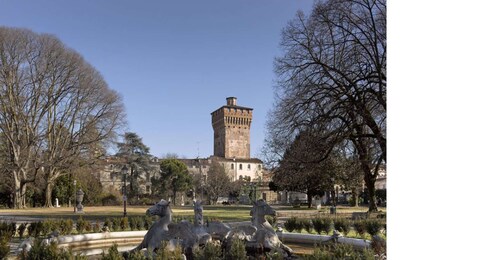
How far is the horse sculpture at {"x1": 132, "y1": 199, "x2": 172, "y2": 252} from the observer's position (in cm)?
586

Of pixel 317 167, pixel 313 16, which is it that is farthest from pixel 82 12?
pixel 317 167

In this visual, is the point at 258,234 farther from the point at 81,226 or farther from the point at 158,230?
the point at 81,226

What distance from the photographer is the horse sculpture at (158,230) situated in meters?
5.86

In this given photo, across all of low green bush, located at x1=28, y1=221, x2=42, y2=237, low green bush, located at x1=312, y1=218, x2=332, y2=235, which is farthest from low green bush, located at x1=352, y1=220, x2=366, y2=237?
low green bush, located at x1=28, y1=221, x2=42, y2=237

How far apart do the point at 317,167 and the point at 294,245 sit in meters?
6.79

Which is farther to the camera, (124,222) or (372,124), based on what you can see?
(372,124)

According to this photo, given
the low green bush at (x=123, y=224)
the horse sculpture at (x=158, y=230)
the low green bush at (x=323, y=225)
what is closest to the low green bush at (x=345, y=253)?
the horse sculpture at (x=158, y=230)

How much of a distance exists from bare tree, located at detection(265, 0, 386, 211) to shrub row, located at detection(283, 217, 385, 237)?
12.7ft

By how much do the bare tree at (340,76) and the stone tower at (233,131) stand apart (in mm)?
59187

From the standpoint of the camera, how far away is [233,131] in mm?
74438
